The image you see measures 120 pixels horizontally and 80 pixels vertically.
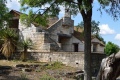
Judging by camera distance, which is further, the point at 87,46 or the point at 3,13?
the point at 3,13

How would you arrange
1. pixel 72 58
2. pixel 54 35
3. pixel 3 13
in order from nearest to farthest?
pixel 3 13 → pixel 72 58 → pixel 54 35

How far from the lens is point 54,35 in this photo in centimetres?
3594

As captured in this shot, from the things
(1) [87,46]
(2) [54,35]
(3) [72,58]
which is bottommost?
(3) [72,58]

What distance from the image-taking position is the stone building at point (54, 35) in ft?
98.7

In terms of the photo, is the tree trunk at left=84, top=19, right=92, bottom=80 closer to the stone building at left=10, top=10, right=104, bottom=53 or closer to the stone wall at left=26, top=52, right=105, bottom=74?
the stone wall at left=26, top=52, right=105, bottom=74

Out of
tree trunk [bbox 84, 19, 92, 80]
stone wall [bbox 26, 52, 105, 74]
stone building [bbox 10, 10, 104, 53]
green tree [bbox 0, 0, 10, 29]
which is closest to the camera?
tree trunk [bbox 84, 19, 92, 80]

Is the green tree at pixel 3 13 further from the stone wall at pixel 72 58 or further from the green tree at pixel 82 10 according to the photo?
the stone wall at pixel 72 58

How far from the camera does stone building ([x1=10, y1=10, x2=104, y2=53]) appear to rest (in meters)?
30.1

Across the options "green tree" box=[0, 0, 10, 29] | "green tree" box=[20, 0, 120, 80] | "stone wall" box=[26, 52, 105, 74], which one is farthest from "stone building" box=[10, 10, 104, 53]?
"green tree" box=[20, 0, 120, 80]

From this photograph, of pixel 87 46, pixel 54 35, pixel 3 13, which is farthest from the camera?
pixel 54 35

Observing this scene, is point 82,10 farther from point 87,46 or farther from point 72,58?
point 72,58

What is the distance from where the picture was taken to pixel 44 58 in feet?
83.3

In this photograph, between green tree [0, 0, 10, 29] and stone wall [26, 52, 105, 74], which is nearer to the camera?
green tree [0, 0, 10, 29]

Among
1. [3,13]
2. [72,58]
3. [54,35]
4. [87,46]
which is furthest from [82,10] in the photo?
[54,35]
